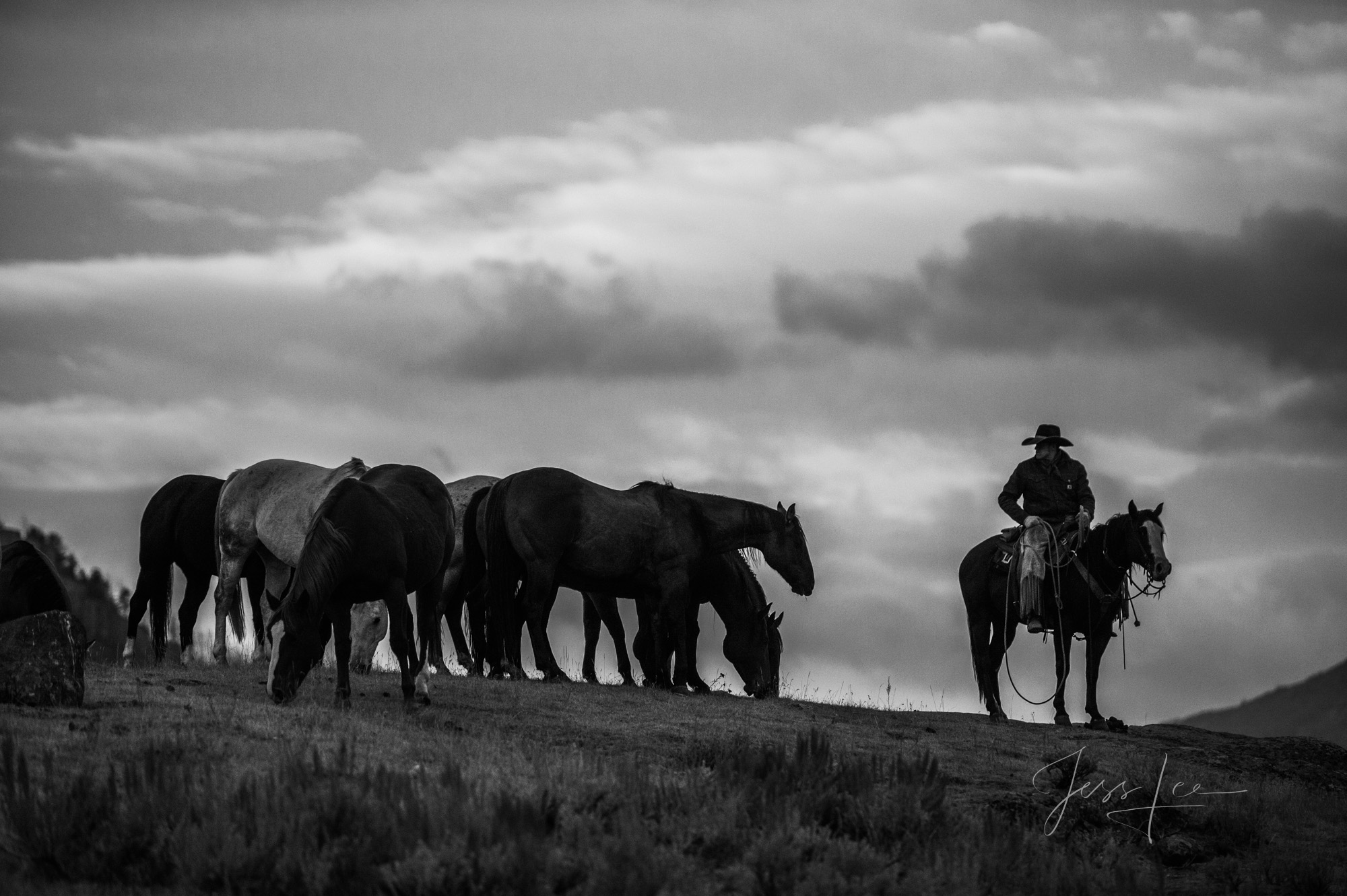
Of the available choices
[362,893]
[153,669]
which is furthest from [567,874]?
[153,669]

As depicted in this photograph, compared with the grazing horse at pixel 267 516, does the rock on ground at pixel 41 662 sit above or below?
below

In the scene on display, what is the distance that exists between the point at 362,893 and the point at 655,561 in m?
11.5

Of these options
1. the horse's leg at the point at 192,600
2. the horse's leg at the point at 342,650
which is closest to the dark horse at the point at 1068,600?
the horse's leg at the point at 342,650

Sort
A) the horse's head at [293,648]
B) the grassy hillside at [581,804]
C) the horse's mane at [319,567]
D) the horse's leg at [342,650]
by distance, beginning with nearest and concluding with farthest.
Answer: the grassy hillside at [581,804] → the horse's mane at [319,567] → the horse's head at [293,648] → the horse's leg at [342,650]

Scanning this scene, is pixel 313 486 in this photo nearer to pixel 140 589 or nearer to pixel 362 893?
pixel 140 589

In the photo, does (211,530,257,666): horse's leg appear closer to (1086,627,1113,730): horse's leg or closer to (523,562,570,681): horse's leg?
(523,562,570,681): horse's leg

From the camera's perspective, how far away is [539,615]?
68.1 ft

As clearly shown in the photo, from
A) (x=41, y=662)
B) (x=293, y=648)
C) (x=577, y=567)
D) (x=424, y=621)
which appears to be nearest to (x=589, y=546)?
(x=577, y=567)

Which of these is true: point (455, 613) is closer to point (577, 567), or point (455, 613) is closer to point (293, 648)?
point (577, 567)

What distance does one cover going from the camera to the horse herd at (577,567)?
2020 cm

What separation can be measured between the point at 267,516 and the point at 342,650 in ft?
19.0

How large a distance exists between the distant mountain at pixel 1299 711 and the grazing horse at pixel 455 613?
244ft

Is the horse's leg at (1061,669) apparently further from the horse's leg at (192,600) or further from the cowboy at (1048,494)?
the horse's leg at (192,600)

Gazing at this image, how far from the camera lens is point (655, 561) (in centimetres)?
2130
